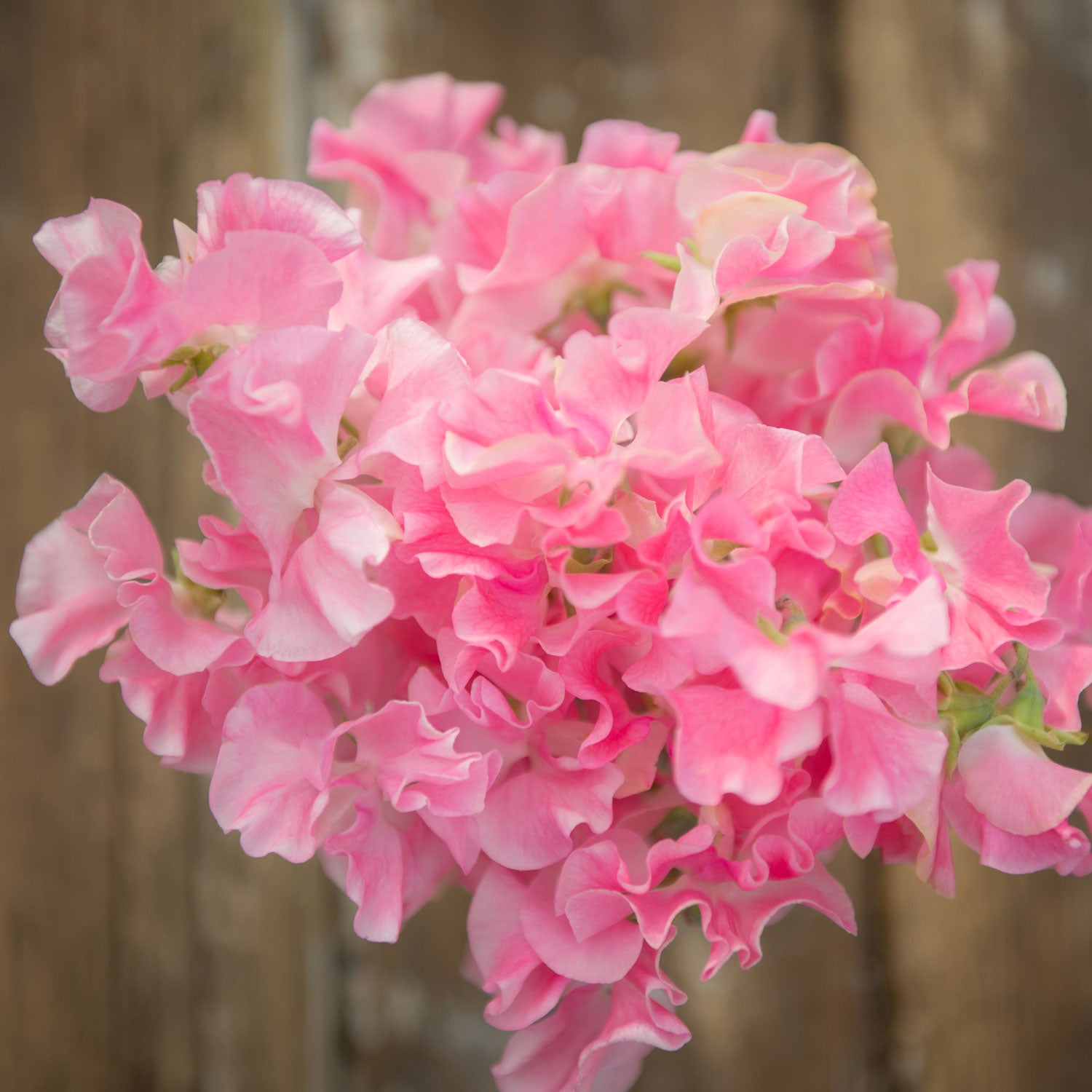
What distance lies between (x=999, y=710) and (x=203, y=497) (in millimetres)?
499

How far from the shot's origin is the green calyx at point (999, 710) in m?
0.33

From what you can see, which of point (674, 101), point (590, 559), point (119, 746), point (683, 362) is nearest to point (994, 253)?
point (674, 101)

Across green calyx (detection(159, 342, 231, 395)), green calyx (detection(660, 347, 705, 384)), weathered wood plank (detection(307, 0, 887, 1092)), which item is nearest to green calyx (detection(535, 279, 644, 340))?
green calyx (detection(660, 347, 705, 384))

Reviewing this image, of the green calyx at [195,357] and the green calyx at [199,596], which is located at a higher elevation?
the green calyx at [195,357]

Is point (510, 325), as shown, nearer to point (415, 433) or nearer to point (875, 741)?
point (415, 433)

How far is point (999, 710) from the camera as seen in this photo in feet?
1.09

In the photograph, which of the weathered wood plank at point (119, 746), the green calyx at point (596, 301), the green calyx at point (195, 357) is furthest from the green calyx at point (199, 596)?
the weathered wood plank at point (119, 746)

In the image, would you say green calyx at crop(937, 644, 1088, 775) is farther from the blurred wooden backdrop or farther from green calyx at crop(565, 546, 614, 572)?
the blurred wooden backdrop

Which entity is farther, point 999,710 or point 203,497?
point 203,497

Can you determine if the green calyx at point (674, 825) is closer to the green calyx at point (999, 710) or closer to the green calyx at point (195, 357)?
the green calyx at point (999, 710)

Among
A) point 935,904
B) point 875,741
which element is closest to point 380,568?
point 875,741

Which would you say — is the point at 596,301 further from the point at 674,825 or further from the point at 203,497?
the point at 203,497

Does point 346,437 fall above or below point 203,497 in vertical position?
above

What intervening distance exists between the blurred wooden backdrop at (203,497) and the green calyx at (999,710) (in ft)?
1.02
